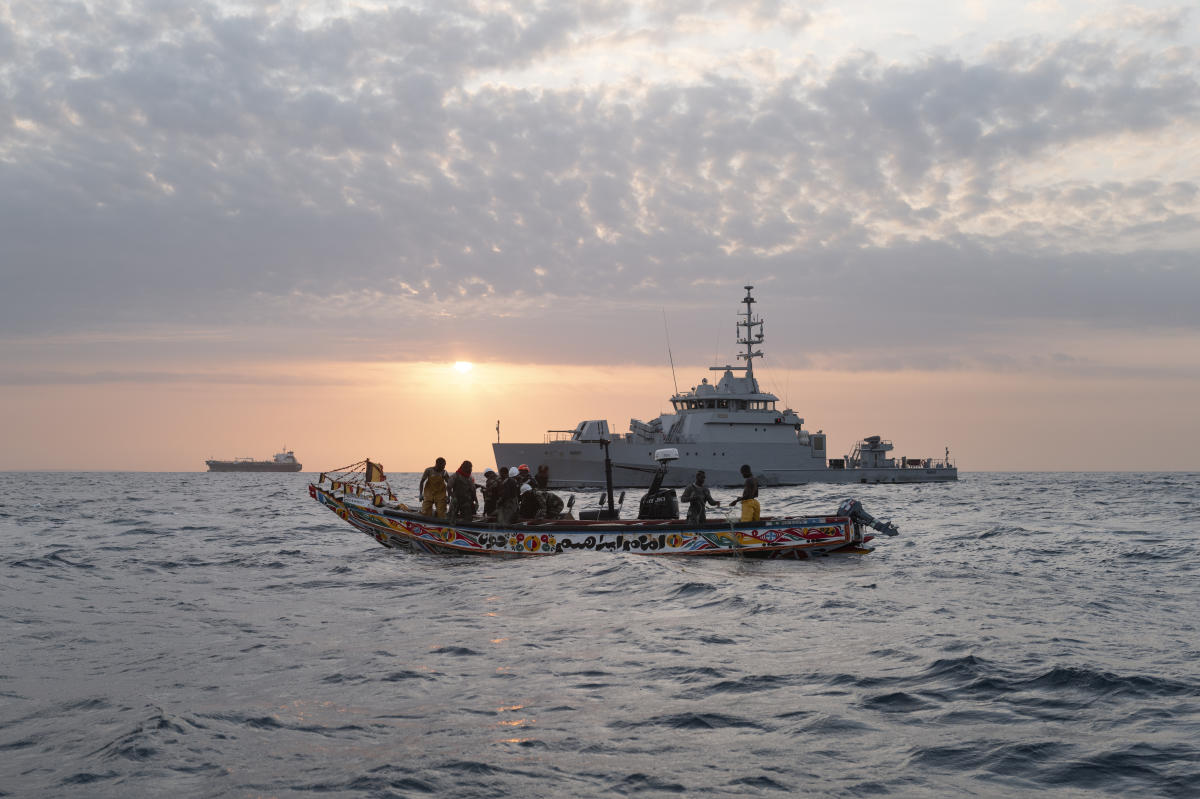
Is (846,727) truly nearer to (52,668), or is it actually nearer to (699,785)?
(699,785)

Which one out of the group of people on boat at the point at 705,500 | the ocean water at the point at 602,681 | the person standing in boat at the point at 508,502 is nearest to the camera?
the ocean water at the point at 602,681

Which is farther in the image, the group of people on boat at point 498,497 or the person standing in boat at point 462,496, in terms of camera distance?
the person standing in boat at point 462,496

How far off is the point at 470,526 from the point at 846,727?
13.5 m

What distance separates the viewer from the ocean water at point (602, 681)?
19.4 ft

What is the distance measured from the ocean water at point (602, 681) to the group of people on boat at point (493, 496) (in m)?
2.11

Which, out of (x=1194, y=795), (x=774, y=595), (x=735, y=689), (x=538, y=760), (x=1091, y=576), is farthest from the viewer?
(x=1091, y=576)

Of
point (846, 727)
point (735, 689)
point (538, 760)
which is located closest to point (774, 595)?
point (735, 689)

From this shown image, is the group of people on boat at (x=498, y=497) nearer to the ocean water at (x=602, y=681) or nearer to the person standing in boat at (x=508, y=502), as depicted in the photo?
the person standing in boat at (x=508, y=502)

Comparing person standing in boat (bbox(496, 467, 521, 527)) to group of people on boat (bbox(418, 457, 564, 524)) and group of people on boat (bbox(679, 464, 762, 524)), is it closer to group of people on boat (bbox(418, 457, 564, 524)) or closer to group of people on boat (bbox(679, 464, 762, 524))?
group of people on boat (bbox(418, 457, 564, 524))


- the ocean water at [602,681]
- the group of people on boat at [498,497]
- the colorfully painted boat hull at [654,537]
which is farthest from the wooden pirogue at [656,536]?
the ocean water at [602,681]

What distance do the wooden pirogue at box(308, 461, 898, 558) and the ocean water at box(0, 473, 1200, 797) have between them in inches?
35.5

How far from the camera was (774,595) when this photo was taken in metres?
13.9

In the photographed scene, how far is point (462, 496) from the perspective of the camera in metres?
19.9

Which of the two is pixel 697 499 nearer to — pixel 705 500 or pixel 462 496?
pixel 705 500
